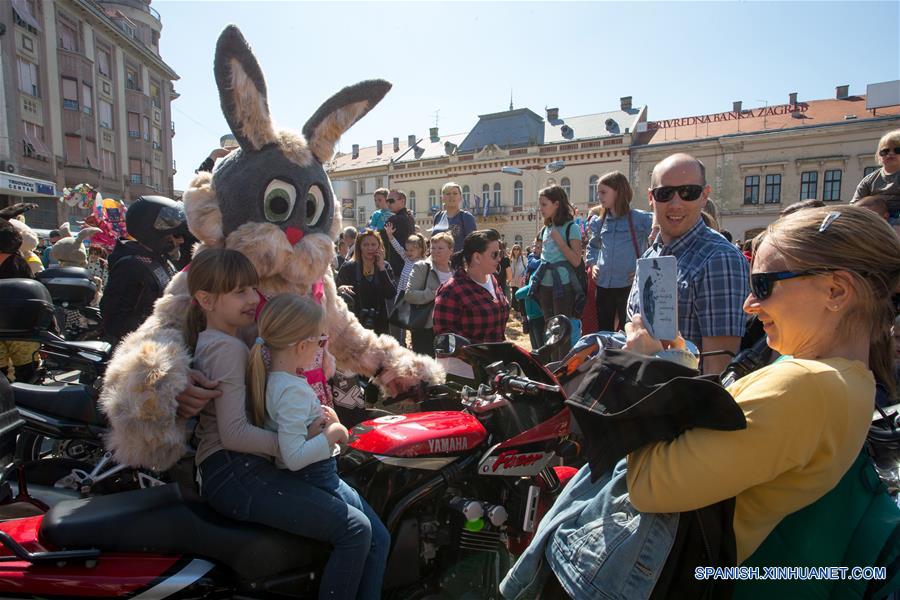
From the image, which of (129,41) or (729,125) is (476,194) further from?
(129,41)

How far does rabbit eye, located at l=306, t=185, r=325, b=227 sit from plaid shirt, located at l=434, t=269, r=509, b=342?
1.44 m

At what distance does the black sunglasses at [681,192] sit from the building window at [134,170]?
3757 cm

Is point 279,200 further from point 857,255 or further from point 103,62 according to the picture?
point 103,62

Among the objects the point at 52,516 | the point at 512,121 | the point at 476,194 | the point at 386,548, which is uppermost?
the point at 512,121

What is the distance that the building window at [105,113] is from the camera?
3012cm

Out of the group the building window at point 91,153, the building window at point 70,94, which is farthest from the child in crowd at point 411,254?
the building window at point 70,94

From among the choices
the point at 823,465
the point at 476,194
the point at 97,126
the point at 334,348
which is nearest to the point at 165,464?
the point at 334,348

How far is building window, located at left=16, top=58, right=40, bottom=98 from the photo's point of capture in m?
24.2

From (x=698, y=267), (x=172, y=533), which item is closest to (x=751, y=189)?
(x=698, y=267)

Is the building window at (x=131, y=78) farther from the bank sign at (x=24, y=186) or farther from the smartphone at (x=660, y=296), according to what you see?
the smartphone at (x=660, y=296)

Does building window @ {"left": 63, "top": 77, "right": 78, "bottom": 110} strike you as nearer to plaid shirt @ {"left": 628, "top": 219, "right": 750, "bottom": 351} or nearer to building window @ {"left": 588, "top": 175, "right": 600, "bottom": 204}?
building window @ {"left": 588, "top": 175, "right": 600, "bottom": 204}

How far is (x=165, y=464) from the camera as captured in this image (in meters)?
1.86

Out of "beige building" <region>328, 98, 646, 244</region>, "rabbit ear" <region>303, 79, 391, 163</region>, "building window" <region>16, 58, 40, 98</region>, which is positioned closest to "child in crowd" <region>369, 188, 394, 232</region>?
"rabbit ear" <region>303, 79, 391, 163</region>

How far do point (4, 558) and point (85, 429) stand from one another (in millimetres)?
1056
